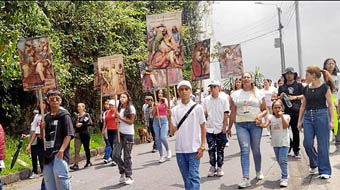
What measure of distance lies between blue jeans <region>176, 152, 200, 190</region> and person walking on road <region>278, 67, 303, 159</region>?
3449mm

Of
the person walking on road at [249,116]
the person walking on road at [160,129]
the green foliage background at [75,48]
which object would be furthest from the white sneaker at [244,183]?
the green foliage background at [75,48]

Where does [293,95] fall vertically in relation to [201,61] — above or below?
below

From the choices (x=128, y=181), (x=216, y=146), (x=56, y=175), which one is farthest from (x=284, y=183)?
(x=56, y=175)

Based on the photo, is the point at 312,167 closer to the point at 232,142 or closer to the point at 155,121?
the point at 155,121

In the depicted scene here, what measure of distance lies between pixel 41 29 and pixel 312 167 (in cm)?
985

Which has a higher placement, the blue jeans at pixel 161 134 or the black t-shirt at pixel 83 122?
the black t-shirt at pixel 83 122

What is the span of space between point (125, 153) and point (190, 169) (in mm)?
2583

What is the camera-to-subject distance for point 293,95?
818 cm

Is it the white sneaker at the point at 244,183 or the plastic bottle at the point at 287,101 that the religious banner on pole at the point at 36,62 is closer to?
the white sneaker at the point at 244,183

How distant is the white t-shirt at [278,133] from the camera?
639 cm

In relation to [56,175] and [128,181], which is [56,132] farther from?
Answer: [128,181]

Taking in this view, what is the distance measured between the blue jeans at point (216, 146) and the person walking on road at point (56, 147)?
296 centimetres

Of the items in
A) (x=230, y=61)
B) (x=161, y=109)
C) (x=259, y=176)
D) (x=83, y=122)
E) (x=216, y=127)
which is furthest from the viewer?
(x=230, y=61)

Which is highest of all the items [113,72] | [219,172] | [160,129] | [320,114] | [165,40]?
[165,40]
